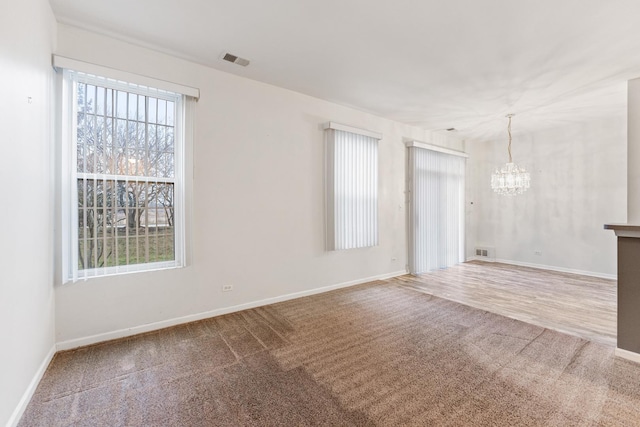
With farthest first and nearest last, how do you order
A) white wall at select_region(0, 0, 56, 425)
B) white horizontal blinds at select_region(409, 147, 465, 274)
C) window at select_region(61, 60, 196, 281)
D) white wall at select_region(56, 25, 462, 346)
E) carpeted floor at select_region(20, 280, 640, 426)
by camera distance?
white horizontal blinds at select_region(409, 147, 465, 274)
white wall at select_region(56, 25, 462, 346)
window at select_region(61, 60, 196, 281)
carpeted floor at select_region(20, 280, 640, 426)
white wall at select_region(0, 0, 56, 425)

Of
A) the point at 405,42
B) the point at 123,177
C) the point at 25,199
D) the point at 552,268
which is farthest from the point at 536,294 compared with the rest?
the point at 25,199

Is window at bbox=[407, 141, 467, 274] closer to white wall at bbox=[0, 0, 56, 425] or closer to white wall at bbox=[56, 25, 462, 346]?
white wall at bbox=[56, 25, 462, 346]

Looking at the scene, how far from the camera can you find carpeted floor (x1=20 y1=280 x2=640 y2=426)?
179 centimetres

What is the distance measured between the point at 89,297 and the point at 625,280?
4.91 metres

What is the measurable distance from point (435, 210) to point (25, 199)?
5.99 metres

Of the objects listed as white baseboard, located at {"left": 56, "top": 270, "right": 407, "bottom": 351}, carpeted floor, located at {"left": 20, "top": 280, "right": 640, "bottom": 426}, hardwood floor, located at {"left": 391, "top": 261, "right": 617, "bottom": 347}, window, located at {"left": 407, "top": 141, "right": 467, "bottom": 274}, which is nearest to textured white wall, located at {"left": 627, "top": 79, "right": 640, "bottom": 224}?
hardwood floor, located at {"left": 391, "top": 261, "right": 617, "bottom": 347}

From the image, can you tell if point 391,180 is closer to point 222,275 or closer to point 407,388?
point 222,275

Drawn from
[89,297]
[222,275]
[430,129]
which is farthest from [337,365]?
[430,129]

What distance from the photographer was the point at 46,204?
2.35 m

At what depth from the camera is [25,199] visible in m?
1.93

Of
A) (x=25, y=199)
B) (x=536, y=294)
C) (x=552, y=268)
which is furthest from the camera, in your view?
(x=552, y=268)

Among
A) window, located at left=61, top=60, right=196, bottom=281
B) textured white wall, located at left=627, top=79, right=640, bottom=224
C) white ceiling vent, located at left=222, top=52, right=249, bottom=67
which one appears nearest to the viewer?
window, located at left=61, top=60, right=196, bottom=281

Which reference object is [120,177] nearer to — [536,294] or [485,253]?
[536,294]

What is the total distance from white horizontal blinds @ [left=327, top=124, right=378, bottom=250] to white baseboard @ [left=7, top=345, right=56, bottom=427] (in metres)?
3.24
